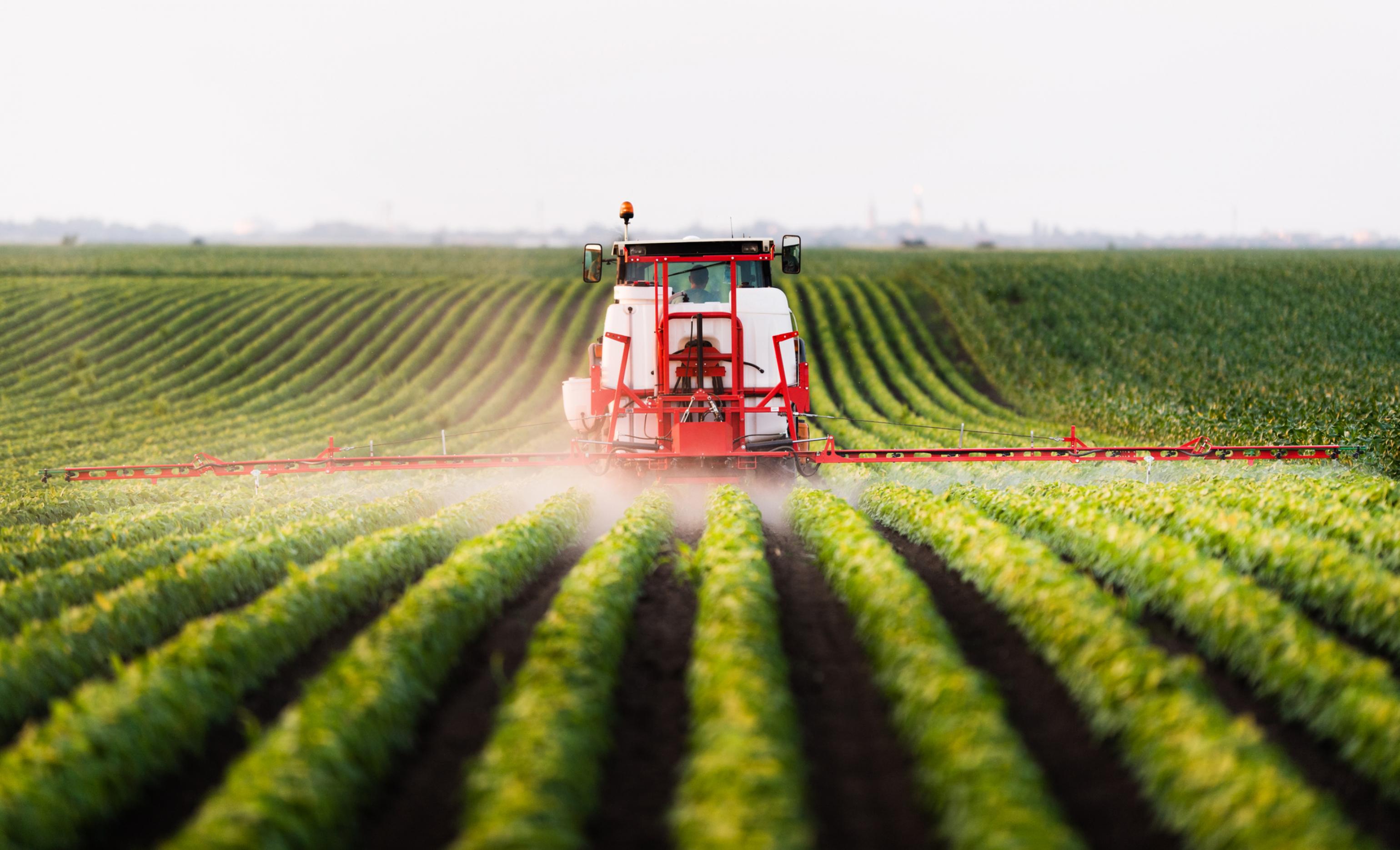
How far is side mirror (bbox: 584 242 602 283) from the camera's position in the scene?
43.3ft

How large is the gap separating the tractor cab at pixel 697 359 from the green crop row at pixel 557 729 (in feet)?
16.0

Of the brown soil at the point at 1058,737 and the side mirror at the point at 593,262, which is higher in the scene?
the side mirror at the point at 593,262

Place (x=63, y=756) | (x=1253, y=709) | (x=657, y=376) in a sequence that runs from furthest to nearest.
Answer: (x=657, y=376)
(x=1253, y=709)
(x=63, y=756)

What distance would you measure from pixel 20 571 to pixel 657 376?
294 inches

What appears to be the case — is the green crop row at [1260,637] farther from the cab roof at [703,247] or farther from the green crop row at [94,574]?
the green crop row at [94,574]

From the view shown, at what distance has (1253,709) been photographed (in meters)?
6.39

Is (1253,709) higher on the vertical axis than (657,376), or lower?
lower

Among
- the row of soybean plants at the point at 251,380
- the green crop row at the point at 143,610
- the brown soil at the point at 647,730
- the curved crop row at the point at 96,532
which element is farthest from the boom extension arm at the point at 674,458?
the row of soybean plants at the point at 251,380

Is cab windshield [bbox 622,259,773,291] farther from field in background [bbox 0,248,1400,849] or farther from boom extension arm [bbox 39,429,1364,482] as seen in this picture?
field in background [bbox 0,248,1400,849]

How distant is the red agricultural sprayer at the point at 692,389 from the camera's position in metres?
13.2

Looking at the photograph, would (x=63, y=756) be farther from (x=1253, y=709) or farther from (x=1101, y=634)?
(x=1253, y=709)

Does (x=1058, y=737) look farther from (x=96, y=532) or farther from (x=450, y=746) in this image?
(x=96, y=532)

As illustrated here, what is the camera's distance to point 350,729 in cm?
543

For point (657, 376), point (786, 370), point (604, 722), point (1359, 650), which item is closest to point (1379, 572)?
point (1359, 650)
